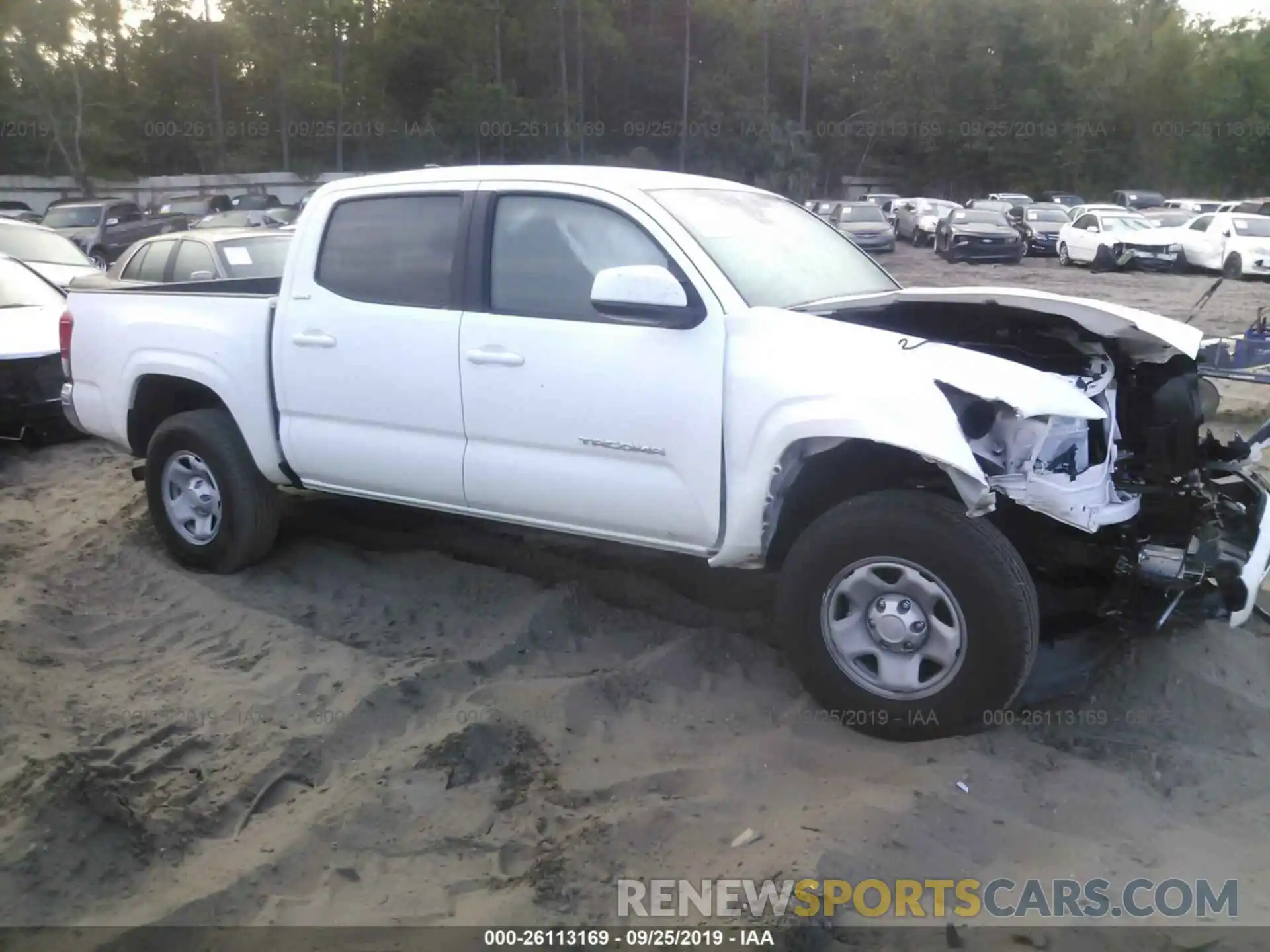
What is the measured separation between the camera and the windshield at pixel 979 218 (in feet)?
92.2

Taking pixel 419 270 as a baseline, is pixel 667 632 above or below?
below

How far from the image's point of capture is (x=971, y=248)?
90.7ft

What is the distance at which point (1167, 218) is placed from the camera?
2875cm

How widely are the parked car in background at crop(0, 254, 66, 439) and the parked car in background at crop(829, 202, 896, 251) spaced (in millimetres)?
21974

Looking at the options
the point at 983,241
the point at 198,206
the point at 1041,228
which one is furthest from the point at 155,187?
the point at 1041,228

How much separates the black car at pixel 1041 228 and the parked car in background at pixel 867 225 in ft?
11.1

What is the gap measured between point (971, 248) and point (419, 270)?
2497 centimetres

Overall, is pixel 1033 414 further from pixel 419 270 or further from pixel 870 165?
pixel 870 165

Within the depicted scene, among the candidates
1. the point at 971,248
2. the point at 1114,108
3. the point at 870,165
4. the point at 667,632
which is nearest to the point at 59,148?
the point at 971,248

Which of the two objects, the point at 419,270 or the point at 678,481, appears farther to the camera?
the point at 419,270

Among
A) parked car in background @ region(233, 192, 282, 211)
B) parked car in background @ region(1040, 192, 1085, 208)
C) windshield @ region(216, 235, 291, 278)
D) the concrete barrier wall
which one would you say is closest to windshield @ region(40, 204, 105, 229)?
parked car in background @ region(233, 192, 282, 211)

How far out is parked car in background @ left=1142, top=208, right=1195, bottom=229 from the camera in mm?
26547

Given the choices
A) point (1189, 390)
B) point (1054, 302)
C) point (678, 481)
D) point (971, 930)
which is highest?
point (1054, 302)

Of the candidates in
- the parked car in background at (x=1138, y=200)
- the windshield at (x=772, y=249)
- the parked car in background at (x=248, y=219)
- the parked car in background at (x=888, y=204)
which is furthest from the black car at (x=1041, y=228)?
the windshield at (x=772, y=249)
